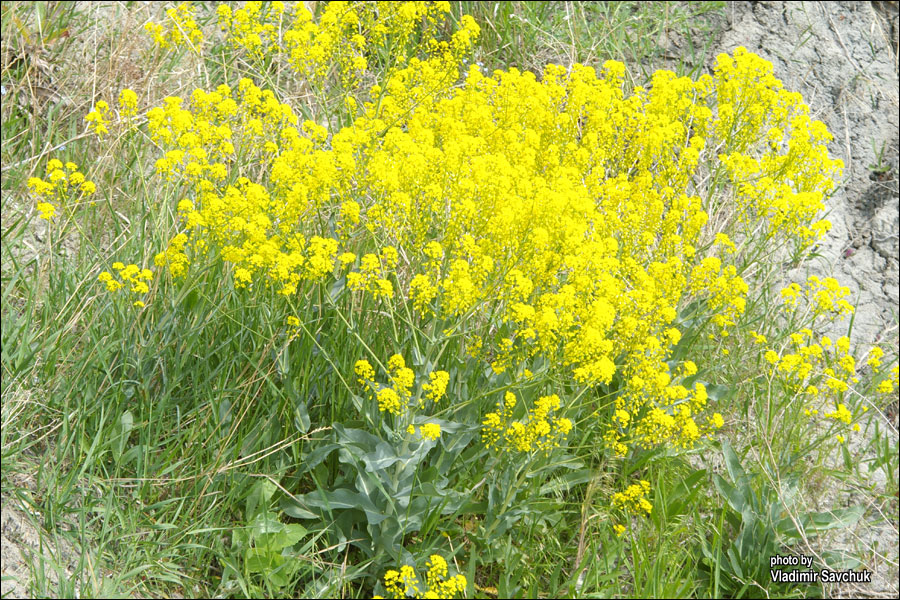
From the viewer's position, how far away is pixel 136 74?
4758 mm

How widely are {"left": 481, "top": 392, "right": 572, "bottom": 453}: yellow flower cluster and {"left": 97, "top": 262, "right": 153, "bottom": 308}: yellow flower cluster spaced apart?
1.34m

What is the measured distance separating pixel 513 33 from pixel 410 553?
403 cm

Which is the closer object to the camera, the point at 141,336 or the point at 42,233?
the point at 141,336

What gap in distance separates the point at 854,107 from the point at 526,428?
4.20 m

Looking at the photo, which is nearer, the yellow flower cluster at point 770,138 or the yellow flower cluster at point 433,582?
the yellow flower cluster at point 433,582

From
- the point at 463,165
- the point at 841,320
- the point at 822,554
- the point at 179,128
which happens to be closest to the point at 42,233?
the point at 179,128

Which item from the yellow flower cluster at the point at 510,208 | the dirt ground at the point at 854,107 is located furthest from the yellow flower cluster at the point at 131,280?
the dirt ground at the point at 854,107

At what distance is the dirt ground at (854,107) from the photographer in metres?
4.96

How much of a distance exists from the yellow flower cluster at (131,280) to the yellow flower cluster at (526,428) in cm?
134

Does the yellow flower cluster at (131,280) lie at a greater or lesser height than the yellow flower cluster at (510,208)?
lesser

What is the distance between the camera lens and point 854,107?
18.8ft

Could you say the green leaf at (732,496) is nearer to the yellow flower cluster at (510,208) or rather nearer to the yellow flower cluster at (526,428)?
the yellow flower cluster at (510,208)

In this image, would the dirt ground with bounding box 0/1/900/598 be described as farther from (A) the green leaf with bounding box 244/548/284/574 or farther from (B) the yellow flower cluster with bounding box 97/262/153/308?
(B) the yellow flower cluster with bounding box 97/262/153/308

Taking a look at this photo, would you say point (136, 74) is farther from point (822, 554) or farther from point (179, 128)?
point (822, 554)
